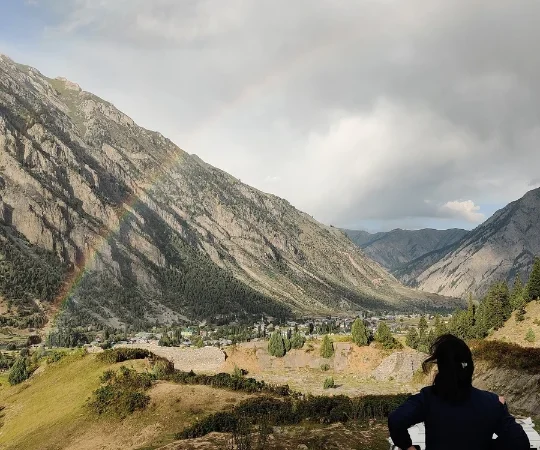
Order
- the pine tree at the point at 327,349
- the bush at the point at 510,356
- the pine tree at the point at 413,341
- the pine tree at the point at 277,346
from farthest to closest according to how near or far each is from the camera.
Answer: the pine tree at the point at 413,341, the pine tree at the point at 277,346, the pine tree at the point at 327,349, the bush at the point at 510,356

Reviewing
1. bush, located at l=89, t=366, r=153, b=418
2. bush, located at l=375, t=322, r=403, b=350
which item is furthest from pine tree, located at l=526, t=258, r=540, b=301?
bush, located at l=89, t=366, r=153, b=418

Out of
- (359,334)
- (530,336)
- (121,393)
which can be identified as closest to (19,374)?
(121,393)

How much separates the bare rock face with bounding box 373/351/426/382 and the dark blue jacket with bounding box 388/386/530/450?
69.7 meters

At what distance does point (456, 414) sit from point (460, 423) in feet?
0.38

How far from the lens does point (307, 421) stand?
33469 mm

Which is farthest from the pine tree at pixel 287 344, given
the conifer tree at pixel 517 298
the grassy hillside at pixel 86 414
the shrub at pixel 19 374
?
→ the shrub at pixel 19 374

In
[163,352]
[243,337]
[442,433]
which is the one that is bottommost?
[243,337]

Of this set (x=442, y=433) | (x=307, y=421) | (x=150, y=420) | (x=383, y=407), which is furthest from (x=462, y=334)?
(x=442, y=433)

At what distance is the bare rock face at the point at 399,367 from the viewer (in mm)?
70131

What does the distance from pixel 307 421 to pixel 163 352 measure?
58.4 metres

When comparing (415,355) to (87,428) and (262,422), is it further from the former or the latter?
(87,428)

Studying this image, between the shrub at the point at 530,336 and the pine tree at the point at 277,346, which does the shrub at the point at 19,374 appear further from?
the shrub at the point at 530,336

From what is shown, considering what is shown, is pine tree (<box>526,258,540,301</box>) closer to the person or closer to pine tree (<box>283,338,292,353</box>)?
pine tree (<box>283,338,292,353</box>)

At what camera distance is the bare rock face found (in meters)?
70.1
